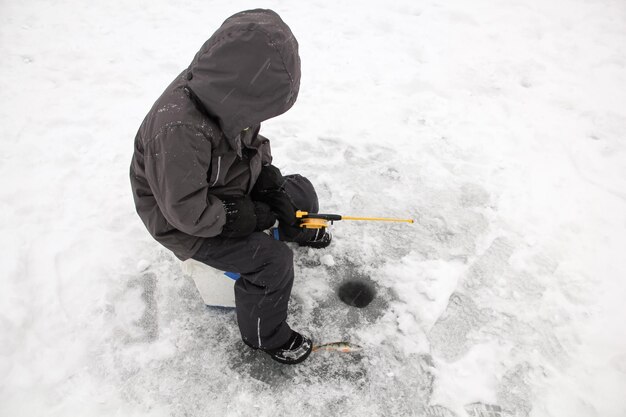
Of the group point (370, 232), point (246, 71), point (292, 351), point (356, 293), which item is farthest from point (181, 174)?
point (370, 232)

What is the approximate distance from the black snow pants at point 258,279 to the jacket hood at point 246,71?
66 cm

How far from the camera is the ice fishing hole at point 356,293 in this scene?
2.76 meters

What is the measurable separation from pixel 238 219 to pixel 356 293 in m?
1.06

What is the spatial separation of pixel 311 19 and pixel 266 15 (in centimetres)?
424

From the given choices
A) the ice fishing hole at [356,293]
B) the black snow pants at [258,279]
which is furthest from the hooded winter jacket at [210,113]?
the ice fishing hole at [356,293]

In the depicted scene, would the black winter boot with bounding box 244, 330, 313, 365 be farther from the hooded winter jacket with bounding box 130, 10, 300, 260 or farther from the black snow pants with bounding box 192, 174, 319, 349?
the hooded winter jacket with bounding box 130, 10, 300, 260

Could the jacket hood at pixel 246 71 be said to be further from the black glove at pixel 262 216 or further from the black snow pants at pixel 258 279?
the black snow pants at pixel 258 279

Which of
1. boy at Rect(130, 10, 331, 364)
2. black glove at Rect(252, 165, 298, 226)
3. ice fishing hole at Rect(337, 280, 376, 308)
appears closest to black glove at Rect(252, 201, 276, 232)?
boy at Rect(130, 10, 331, 364)

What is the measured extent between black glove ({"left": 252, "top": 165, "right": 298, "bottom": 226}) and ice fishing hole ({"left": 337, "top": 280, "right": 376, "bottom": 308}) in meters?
0.60

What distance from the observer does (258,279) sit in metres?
2.27

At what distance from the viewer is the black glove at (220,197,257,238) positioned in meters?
2.20

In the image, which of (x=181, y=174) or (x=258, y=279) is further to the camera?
(x=258, y=279)

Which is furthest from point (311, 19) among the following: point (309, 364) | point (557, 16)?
point (309, 364)

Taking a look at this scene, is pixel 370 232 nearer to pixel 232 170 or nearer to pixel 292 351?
pixel 292 351
